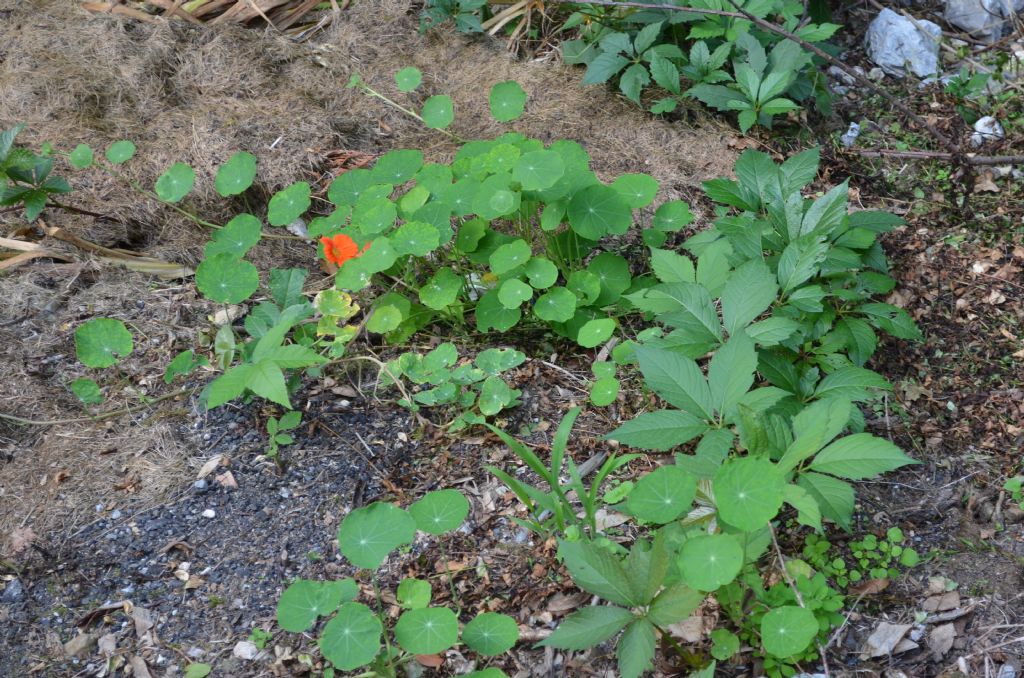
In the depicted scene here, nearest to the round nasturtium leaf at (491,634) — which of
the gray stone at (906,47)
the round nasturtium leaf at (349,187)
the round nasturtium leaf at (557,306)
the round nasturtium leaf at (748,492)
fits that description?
the round nasturtium leaf at (748,492)

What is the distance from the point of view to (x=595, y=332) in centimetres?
243

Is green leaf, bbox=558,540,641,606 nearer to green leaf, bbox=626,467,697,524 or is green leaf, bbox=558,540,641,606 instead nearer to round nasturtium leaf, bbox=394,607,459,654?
green leaf, bbox=626,467,697,524

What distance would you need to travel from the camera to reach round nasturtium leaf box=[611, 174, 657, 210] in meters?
2.60

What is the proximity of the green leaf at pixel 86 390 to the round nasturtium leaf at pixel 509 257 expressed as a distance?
1192mm

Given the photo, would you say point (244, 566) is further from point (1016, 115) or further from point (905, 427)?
point (1016, 115)

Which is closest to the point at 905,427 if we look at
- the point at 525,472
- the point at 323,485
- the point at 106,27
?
the point at 525,472

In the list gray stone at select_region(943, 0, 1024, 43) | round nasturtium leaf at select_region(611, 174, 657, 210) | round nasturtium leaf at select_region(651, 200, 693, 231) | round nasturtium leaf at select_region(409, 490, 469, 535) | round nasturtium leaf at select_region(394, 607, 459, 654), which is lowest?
round nasturtium leaf at select_region(394, 607, 459, 654)

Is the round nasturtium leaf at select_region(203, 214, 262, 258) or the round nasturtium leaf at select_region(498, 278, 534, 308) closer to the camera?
the round nasturtium leaf at select_region(498, 278, 534, 308)

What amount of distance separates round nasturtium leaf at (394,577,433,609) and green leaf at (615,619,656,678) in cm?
43

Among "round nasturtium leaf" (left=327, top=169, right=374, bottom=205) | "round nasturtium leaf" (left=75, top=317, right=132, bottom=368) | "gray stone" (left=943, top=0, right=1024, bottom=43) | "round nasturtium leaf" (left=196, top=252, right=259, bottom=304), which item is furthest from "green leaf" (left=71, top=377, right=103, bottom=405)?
"gray stone" (left=943, top=0, right=1024, bottom=43)

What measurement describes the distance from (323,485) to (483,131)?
1.60m

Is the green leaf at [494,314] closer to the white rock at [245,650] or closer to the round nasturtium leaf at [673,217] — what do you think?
the round nasturtium leaf at [673,217]

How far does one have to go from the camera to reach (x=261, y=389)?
211 centimetres

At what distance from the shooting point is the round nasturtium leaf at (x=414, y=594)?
1.82m
